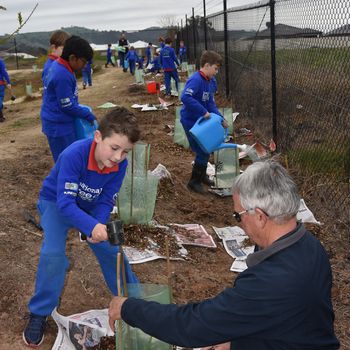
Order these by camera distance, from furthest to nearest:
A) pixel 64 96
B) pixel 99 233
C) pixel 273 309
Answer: pixel 64 96 → pixel 99 233 → pixel 273 309

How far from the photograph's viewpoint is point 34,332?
8.15ft

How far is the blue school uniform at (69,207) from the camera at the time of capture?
223 centimetres

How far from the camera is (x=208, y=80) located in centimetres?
489

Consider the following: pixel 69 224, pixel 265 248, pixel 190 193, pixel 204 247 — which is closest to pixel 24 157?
pixel 190 193

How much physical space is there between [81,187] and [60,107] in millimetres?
1685

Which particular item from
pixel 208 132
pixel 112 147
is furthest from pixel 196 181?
pixel 112 147

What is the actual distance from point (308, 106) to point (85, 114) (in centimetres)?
236

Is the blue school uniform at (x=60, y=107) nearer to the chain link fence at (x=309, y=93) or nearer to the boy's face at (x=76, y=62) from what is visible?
the boy's face at (x=76, y=62)

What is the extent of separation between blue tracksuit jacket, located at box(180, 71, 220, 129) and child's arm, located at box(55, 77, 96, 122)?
1.21 m

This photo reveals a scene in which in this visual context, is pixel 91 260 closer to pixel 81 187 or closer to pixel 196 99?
pixel 81 187

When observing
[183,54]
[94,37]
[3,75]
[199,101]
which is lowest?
[199,101]

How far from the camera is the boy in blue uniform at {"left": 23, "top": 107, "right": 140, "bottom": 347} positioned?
219 cm

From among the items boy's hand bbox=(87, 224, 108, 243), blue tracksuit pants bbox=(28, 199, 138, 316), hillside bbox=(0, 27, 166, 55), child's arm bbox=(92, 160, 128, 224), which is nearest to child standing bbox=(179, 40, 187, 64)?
child's arm bbox=(92, 160, 128, 224)

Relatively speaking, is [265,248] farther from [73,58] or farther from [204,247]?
[73,58]
